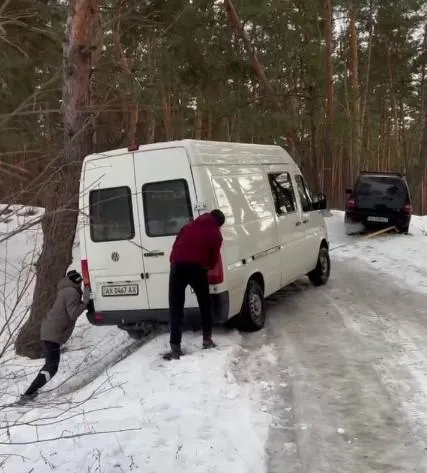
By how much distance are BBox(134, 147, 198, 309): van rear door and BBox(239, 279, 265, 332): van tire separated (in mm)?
848

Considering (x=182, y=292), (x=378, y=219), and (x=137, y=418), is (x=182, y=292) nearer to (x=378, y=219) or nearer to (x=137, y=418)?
(x=137, y=418)

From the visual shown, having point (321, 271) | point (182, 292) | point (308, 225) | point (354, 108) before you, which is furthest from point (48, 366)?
point (354, 108)

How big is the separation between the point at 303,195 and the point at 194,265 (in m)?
3.98

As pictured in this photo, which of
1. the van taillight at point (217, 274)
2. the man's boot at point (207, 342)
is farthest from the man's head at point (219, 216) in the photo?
the man's boot at point (207, 342)

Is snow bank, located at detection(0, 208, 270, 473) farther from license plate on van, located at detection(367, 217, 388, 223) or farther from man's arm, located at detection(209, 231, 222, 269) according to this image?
license plate on van, located at detection(367, 217, 388, 223)

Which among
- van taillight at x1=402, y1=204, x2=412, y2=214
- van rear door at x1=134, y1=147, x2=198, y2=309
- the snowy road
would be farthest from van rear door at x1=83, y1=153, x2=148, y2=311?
van taillight at x1=402, y1=204, x2=412, y2=214

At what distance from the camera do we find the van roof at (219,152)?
276 inches

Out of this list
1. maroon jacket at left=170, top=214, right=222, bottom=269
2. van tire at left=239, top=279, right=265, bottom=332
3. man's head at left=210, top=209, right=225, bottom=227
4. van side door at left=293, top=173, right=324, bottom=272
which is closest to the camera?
maroon jacket at left=170, top=214, right=222, bottom=269

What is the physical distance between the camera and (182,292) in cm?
679

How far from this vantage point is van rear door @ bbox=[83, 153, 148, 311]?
7.26m

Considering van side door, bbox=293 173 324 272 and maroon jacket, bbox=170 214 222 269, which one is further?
van side door, bbox=293 173 324 272

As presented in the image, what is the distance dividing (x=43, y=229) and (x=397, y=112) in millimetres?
41410

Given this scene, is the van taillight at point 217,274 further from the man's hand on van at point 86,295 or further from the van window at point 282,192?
the van window at point 282,192

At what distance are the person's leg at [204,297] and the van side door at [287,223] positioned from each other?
2.28 meters
